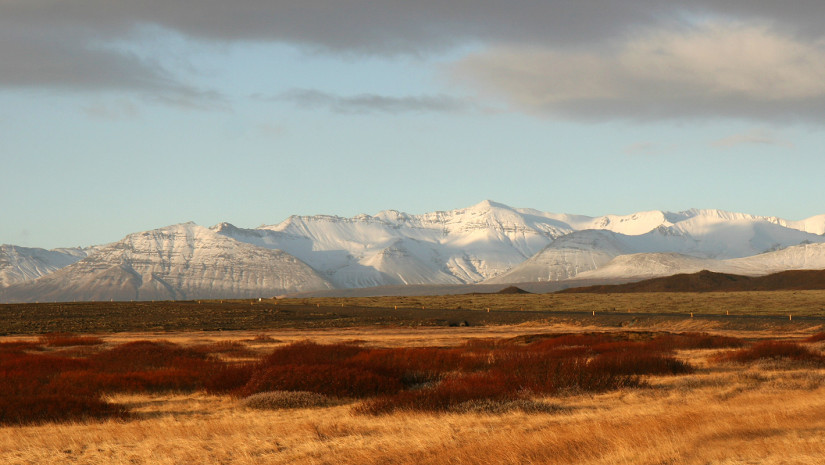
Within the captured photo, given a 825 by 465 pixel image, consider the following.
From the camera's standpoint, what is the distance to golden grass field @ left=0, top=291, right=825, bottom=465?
12.7 meters

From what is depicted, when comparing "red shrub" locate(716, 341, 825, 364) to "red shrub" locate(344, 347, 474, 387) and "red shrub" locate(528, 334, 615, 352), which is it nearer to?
"red shrub" locate(528, 334, 615, 352)

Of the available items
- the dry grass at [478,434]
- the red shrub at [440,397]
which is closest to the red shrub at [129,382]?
the dry grass at [478,434]

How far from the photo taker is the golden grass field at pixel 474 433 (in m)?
12.7

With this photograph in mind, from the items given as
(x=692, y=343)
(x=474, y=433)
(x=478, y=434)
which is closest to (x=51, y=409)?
(x=474, y=433)

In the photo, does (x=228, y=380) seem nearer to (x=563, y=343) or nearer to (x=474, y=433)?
(x=474, y=433)

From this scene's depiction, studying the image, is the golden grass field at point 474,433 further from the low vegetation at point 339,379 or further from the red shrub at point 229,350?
the red shrub at point 229,350

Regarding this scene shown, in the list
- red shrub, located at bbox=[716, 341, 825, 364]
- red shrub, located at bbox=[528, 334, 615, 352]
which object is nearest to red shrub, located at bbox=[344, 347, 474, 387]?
red shrub, located at bbox=[528, 334, 615, 352]

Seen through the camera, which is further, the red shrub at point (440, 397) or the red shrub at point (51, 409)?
the red shrub at point (440, 397)

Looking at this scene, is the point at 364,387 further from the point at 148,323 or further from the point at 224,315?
the point at 224,315

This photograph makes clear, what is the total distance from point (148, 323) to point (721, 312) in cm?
5962

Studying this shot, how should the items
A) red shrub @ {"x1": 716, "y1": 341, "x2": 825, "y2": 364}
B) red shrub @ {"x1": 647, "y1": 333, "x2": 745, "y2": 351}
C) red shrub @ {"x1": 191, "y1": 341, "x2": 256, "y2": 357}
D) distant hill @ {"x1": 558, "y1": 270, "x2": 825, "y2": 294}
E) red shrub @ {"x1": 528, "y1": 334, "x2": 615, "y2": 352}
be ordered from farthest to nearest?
distant hill @ {"x1": 558, "y1": 270, "x2": 825, "y2": 294}
red shrub @ {"x1": 647, "y1": 333, "x2": 745, "y2": 351}
red shrub @ {"x1": 191, "y1": 341, "x2": 256, "y2": 357}
red shrub @ {"x1": 528, "y1": 334, "x2": 615, "y2": 352}
red shrub @ {"x1": 716, "y1": 341, "x2": 825, "y2": 364}

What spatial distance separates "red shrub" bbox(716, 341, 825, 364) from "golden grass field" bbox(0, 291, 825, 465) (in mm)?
7400

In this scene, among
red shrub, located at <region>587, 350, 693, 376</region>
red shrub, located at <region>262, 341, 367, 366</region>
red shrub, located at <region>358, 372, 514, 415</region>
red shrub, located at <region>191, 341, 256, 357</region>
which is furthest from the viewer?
red shrub, located at <region>191, 341, 256, 357</region>

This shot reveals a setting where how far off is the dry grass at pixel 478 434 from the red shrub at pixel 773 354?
28.7ft
